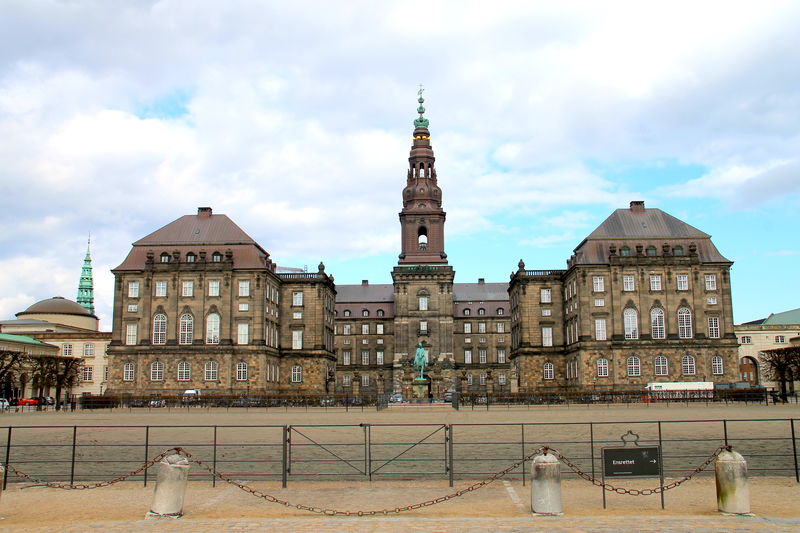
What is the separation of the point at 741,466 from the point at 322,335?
266 feet

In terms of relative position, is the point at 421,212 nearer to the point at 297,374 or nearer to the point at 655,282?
the point at 297,374

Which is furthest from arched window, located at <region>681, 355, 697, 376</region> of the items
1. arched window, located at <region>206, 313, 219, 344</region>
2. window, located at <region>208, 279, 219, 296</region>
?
window, located at <region>208, 279, 219, 296</region>

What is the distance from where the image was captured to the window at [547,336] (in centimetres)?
9238

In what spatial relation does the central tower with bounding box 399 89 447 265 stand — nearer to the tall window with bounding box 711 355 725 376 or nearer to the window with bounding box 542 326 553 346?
the window with bounding box 542 326 553 346

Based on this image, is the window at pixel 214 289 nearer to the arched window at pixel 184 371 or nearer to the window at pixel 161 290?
the window at pixel 161 290

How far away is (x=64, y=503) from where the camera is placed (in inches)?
626

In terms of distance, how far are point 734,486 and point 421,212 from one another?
101370 millimetres

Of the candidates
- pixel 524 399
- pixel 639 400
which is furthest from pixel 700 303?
pixel 524 399

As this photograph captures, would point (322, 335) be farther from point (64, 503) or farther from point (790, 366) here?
point (64, 503)

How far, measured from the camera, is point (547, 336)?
9250 cm

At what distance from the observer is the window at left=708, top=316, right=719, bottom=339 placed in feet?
269

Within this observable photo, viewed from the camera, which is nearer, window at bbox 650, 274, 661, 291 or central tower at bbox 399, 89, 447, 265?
window at bbox 650, 274, 661, 291

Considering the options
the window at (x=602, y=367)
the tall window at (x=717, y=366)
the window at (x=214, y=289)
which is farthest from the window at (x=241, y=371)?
the tall window at (x=717, y=366)

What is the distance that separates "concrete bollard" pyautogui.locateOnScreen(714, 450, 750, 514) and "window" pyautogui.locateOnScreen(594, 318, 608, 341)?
230 feet
